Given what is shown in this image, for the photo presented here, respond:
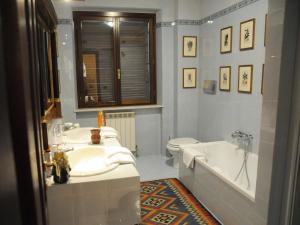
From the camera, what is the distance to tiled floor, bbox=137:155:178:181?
136 inches

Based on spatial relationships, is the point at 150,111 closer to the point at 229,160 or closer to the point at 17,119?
the point at 229,160

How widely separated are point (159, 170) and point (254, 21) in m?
2.39

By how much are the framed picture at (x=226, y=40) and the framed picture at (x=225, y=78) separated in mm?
237

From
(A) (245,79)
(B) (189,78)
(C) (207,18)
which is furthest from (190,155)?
(C) (207,18)

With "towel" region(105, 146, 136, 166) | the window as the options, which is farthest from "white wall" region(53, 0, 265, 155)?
"towel" region(105, 146, 136, 166)

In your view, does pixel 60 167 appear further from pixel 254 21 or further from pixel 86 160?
pixel 254 21

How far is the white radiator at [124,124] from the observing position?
3.95m

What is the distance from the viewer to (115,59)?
3961 mm

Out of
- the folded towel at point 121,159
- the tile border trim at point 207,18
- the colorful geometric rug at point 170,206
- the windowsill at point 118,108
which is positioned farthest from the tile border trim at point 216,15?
the colorful geometric rug at point 170,206

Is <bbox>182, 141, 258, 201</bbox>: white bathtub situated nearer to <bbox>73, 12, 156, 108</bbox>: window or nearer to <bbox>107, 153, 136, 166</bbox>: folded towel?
<bbox>107, 153, 136, 166</bbox>: folded towel

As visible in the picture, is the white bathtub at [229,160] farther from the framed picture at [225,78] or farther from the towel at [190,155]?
the framed picture at [225,78]

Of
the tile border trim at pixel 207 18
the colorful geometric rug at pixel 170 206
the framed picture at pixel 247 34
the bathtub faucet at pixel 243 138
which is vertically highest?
the tile border trim at pixel 207 18

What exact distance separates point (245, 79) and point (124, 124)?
204cm

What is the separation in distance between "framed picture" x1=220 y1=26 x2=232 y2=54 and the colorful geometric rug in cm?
193
